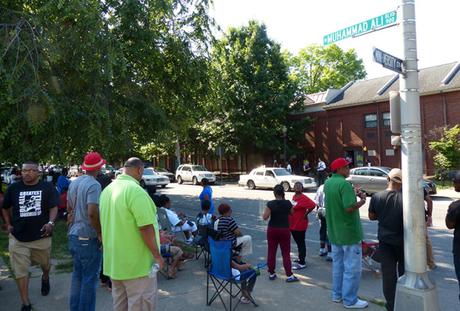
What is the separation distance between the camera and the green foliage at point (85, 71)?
27.5ft

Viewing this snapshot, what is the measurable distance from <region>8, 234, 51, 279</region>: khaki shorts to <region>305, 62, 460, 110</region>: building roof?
2831cm

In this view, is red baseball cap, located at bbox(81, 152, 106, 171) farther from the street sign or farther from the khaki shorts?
the street sign

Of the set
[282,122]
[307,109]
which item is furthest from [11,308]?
[307,109]

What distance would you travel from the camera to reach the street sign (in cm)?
427

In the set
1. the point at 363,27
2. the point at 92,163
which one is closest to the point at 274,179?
the point at 363,27

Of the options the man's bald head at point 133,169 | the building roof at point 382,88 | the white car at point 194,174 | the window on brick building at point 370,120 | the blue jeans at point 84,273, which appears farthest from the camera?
the window on brick building at point 370,120

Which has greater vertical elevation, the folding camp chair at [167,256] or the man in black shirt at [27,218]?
the man in black shirt at [27,218]

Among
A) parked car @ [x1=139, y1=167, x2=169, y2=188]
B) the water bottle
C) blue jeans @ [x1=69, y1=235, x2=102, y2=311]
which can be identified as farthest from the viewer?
parked car @ [x1=139, y1=167, x2=169, y2=188]

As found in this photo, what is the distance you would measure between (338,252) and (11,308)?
14.4ft

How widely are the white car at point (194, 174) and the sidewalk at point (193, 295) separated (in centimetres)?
2471

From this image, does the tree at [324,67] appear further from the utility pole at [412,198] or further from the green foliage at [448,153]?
the utility pole at [412,198]

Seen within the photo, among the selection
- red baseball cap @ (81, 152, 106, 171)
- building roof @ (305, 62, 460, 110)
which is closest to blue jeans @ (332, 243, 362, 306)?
red baseball cap @ (81, 152, 106, 171)

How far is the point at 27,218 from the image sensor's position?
540cm

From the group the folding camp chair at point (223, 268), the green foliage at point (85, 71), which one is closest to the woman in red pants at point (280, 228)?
the folding camp chair at point (223, 268)
